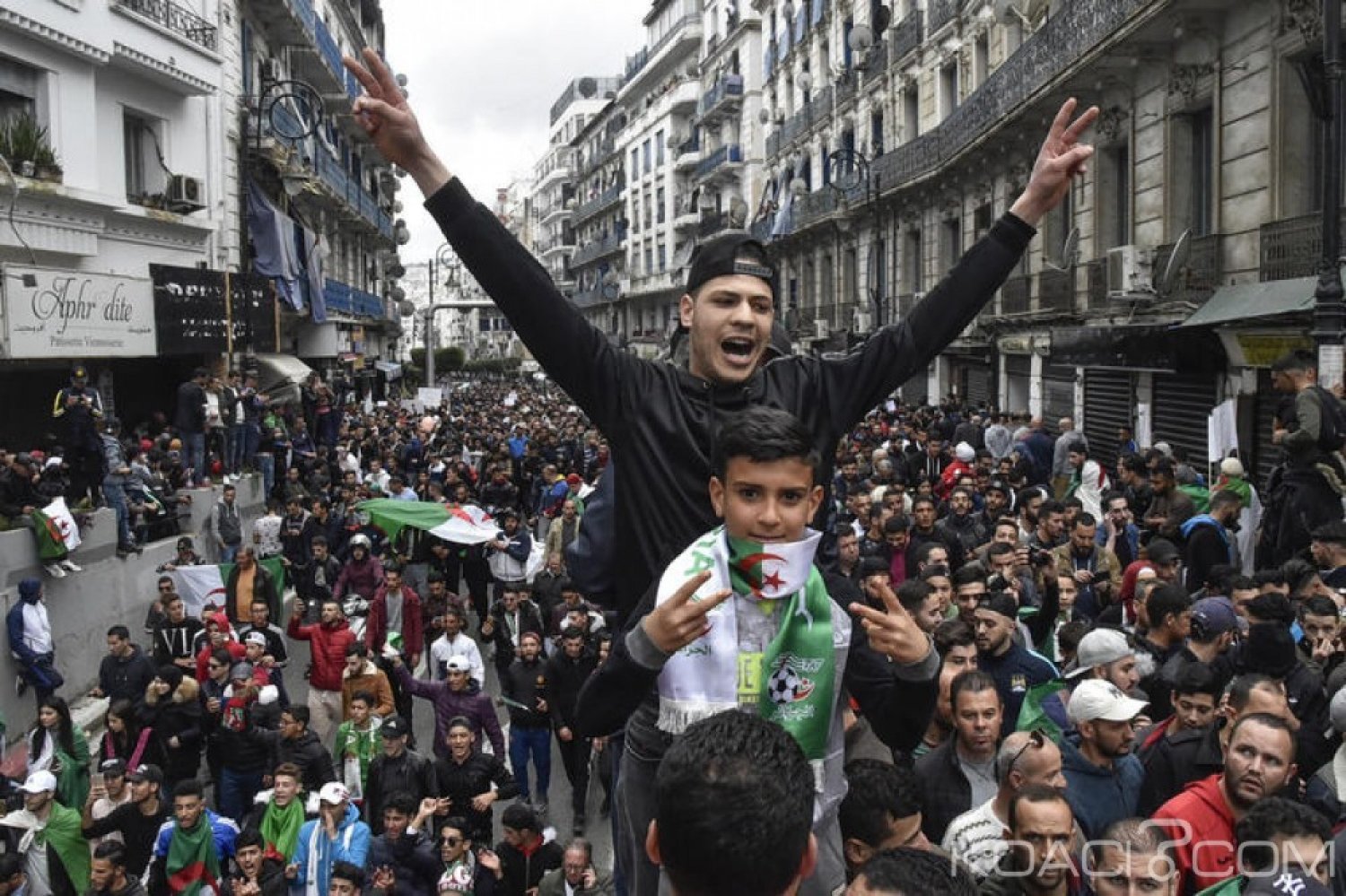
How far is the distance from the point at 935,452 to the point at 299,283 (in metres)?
14.6

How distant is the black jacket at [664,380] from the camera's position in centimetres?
242

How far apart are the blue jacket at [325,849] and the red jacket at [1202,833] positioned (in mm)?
4850

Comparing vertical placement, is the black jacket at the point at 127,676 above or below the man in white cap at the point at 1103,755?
below

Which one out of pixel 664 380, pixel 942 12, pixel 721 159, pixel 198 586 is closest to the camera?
pixel 664 380

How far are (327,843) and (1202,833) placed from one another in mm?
5129

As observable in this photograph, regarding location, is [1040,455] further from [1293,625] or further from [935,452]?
[1293,625]

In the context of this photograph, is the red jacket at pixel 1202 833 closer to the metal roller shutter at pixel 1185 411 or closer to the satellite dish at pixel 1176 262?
the satellite dish at pixel 1176 262

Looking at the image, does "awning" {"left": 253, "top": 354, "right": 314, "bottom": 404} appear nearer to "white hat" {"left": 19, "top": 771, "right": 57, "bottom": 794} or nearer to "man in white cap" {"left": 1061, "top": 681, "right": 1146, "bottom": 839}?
"white hat" {"left": 19, "top": 771, "right": 57, "bottom": 794}

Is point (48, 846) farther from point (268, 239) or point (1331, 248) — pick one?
point (268, 239)

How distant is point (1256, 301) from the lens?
41.4 feet

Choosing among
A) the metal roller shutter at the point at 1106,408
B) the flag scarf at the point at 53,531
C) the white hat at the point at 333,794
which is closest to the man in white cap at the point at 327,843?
the white hat at the point at 333,794

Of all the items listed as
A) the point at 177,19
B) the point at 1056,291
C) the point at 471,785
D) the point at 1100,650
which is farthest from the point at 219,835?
the point at 1056,291

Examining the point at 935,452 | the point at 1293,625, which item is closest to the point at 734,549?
the point at 1293,625

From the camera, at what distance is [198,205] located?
1984 centimetres
